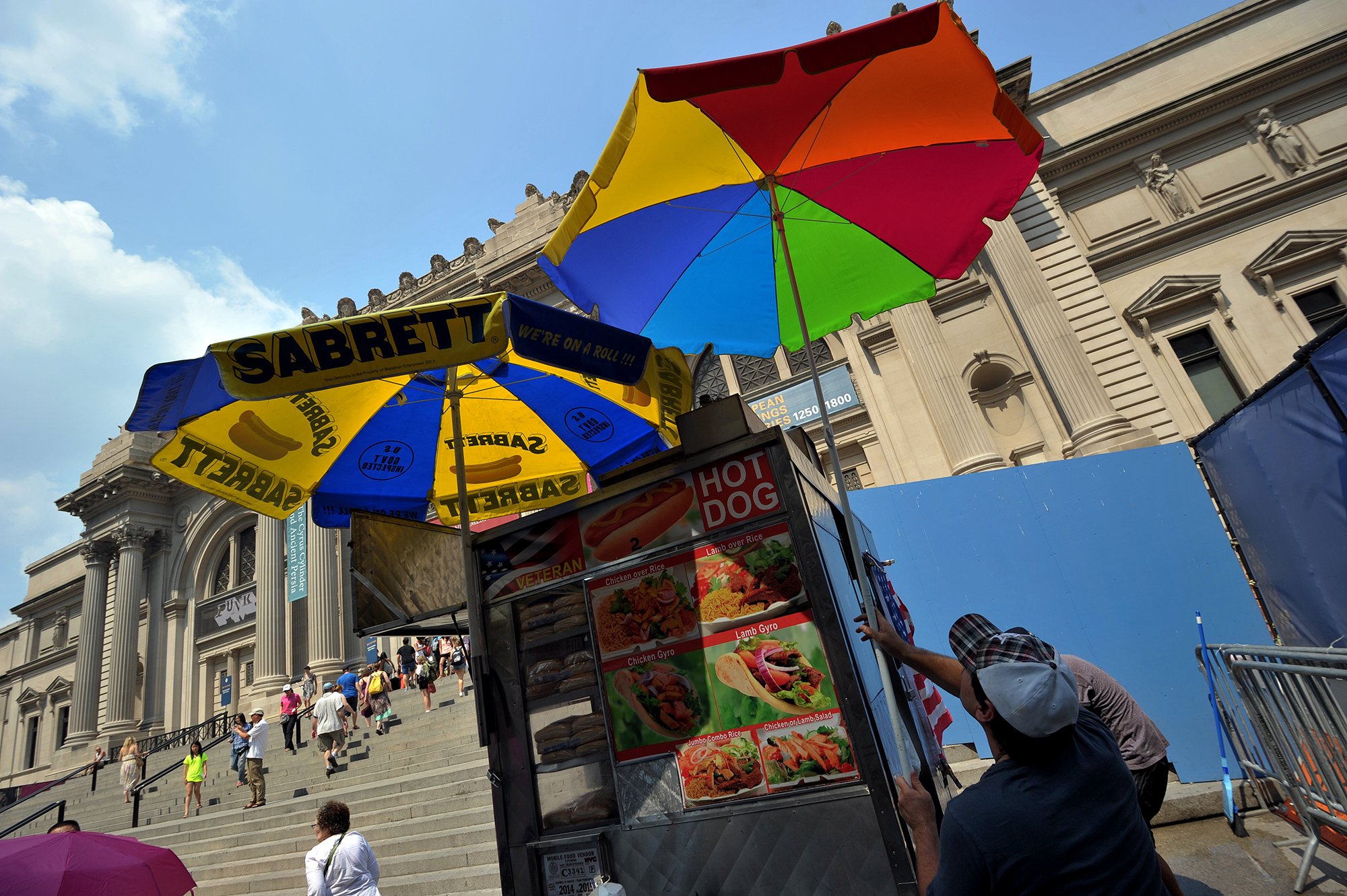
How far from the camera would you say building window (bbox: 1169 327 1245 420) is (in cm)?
1625

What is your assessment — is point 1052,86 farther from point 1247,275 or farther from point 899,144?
point 899,144

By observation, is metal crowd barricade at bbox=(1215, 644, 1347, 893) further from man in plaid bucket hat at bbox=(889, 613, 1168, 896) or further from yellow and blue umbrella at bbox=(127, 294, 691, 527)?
yellow and blue umbrella at bbox=(127, 294, 691, 527)

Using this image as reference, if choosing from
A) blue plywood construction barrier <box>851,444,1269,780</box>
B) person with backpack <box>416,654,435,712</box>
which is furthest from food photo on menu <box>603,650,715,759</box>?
person with backpack <box>416,654,435,712</box>

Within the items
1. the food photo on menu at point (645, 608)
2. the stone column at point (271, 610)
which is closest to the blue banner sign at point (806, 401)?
the food photo on menu at point (645, 608)

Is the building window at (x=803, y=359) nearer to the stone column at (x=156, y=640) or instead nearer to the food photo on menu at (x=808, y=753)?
the food photo on menu at (x=808, y=753)

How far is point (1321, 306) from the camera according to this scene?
52.1 ft

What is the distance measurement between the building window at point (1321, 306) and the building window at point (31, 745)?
53820mm

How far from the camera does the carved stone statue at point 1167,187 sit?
17484 mm

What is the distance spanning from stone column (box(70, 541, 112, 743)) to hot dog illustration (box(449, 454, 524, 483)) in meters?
33.8

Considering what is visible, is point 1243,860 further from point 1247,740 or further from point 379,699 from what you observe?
point 379,699

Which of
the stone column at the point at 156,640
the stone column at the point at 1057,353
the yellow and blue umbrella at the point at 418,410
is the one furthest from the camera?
the stone column at the point at 156,640

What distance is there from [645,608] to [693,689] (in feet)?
1.57

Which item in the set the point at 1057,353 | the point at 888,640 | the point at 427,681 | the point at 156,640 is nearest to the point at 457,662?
the point at 427,681

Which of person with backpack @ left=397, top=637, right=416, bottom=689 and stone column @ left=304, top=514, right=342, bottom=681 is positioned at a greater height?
stone column @ left=304, top=514, right=342, bottom=681
